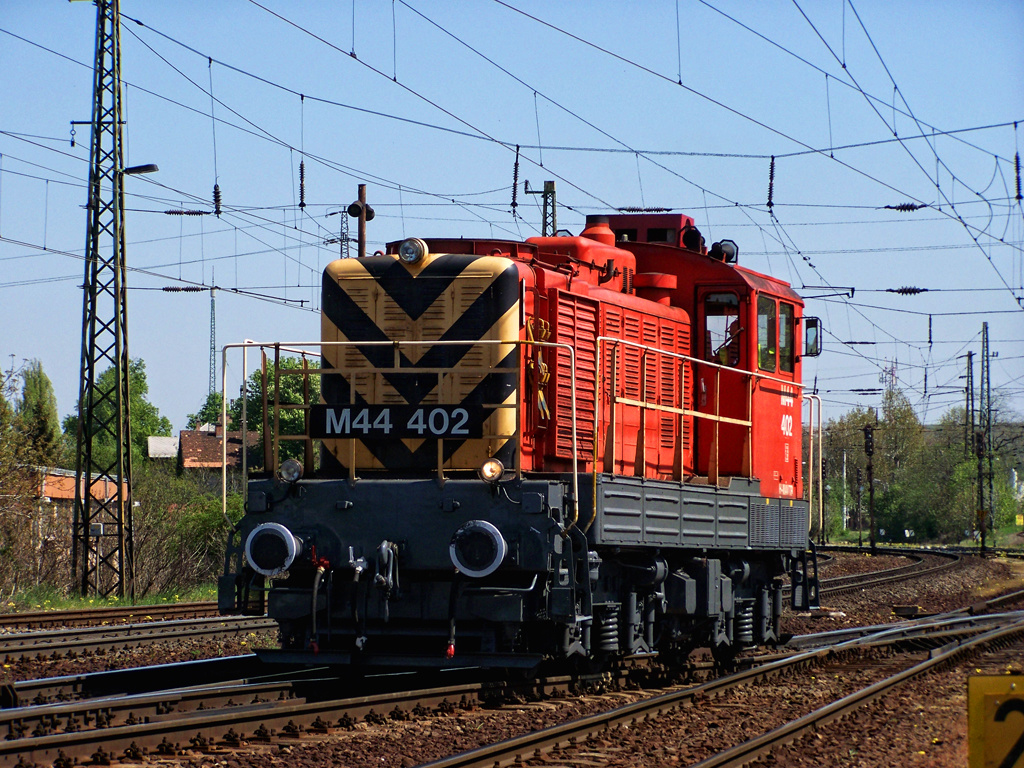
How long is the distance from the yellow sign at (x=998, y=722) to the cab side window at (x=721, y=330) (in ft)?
25.1

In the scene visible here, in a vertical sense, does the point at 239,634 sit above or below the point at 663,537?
below

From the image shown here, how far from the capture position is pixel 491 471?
28.1 ft

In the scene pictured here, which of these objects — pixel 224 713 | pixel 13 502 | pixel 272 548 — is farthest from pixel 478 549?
pixel 13 502

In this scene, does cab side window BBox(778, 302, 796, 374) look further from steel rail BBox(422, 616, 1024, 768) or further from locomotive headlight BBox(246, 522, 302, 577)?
locomotive headlight BBox(246, 522, 302, 577)

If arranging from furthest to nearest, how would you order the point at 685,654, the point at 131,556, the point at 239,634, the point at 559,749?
the point at 131,556
the point at 239,634
the point at 685,654
the point at 559,749

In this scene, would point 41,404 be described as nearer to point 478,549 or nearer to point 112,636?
point 112,636

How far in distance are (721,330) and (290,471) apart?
15.2 feet

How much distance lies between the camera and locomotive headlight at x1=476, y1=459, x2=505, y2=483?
8.55 meters

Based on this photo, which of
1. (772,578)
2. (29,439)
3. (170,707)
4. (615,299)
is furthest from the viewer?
(29,439)

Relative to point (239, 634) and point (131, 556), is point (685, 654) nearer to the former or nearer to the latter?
point (239, 634)

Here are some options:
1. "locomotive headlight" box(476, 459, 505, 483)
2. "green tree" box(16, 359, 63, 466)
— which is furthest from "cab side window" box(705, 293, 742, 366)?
"green tree" box(16, 359, 63, 466)

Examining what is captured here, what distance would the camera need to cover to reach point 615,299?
1048 cm

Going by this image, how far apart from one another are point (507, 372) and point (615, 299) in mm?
1923

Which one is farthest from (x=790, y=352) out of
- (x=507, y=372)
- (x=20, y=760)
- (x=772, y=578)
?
(x=20, y=760)
